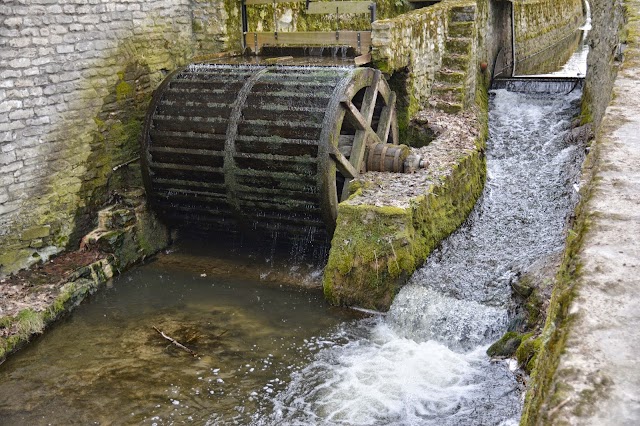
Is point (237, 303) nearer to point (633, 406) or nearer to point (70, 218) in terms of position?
point (70, 218)

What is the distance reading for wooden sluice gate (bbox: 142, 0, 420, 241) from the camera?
6.87m

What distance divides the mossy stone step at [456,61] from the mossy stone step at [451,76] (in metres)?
0.09

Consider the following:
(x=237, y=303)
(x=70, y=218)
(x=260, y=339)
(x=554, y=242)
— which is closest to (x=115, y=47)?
(x=70, y=218)

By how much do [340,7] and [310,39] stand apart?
0.67m

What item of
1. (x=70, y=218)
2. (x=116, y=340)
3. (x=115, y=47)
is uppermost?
(x=115, y=47)

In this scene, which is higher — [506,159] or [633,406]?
[633,406]

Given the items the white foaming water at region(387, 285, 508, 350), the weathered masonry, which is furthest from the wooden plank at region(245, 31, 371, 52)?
the white foaming water at region(387, 285, 508, 350)

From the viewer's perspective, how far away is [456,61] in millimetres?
9945

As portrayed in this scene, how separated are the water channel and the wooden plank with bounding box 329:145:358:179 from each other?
116cm

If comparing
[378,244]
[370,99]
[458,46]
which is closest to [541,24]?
[458,46]

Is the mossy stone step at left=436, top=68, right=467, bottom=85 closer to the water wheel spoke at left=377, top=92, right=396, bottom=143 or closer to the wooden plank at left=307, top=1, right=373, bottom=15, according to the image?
the wooden plank at left=307, top=1, right=373, bottom=15

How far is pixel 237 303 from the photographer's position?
21.9 ft

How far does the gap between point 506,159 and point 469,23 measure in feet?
7.30

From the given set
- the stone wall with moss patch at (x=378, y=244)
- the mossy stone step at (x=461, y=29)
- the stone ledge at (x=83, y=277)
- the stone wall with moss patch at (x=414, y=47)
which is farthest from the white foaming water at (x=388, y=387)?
the mossy stone step at (x=461, y=29)
